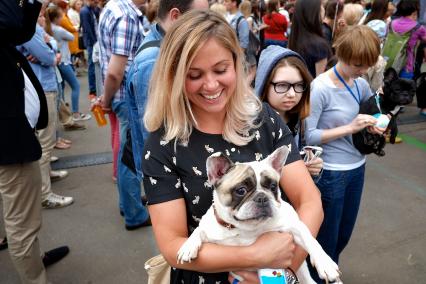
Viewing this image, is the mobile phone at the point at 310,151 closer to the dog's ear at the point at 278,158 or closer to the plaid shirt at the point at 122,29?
the dog's ear at the point at 278,158

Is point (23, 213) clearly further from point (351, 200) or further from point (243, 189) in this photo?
point (351, 200)

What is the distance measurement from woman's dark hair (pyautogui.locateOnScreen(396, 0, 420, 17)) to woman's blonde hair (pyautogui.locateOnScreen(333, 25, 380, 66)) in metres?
4.39

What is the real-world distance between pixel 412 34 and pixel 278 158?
6.11m

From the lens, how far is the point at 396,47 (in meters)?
6.33

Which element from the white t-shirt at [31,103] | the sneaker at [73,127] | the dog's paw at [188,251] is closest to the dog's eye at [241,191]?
the dog's paw at [188,251]

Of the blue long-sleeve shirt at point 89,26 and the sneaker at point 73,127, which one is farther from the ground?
the blue long-sleeve shirt at point 89,26

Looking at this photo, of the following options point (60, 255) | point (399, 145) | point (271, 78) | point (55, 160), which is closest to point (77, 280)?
point (60, 255)

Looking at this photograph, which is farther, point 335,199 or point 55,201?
point 55,201

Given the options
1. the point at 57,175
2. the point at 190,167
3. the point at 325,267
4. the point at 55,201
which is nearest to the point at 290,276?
the point at 325,267

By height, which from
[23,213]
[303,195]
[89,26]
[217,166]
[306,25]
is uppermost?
[306,25]

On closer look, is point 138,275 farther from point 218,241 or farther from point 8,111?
point 218,241

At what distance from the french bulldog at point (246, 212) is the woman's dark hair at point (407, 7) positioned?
598cm

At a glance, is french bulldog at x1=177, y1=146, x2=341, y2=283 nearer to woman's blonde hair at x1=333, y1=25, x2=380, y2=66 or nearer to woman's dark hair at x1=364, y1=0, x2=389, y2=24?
woman's blonde hair at x1=333, y1=25, x2=380, y2=66

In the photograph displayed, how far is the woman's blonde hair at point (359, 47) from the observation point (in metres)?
2.51
